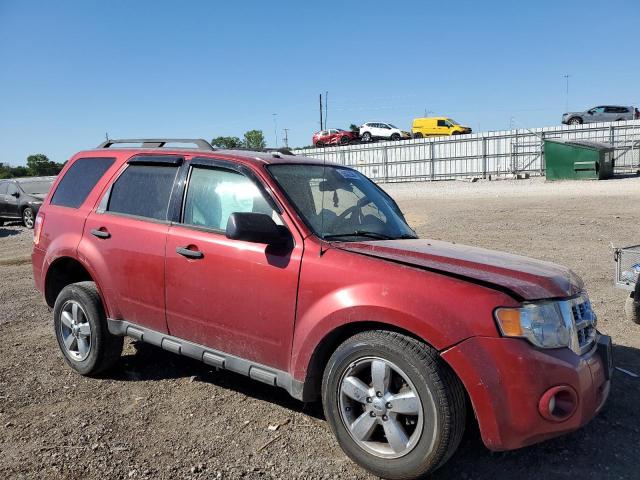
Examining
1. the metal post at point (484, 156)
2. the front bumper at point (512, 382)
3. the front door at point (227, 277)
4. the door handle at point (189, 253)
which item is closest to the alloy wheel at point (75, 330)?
the front door at point (227, 277)

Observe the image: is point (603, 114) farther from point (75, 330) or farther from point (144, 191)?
point (75, 330)

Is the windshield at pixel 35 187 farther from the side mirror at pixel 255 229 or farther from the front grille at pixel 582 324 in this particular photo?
the front grille at pixel 582 324

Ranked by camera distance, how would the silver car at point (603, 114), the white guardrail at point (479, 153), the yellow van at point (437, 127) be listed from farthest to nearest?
the yellow van at point (437, 127) → the silver car at point (603, 114) → the white guardrail at point (479, 153)

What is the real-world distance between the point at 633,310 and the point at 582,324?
3.04m

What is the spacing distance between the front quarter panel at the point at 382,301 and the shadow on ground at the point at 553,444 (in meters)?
0.89

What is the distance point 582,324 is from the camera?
2.96 metres

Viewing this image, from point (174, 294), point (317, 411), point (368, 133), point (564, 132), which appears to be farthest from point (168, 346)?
point (368, 133)

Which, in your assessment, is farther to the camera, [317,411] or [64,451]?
[317,411]

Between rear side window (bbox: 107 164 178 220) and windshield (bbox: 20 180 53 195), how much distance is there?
607 inches

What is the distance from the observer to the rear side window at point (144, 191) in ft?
13.5

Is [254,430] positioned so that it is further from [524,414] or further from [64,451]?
[524,414]

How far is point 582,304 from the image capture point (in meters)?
3.09

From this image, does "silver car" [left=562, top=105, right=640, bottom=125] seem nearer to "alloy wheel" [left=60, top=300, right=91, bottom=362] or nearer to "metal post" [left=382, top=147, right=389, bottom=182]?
"metal post" [left=382, top=147, right=389, bottom=182]

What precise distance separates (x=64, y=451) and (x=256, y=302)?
57.0 inches
